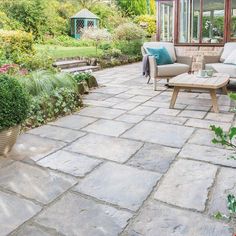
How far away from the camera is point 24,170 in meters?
2.46

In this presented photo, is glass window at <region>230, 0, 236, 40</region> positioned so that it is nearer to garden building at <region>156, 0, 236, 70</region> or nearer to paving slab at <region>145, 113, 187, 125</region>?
garden building at <region>156, 0, 236, 70</region>

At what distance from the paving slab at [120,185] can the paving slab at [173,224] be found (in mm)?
132

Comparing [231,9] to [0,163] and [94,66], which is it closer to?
[94,66]

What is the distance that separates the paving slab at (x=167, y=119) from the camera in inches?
148

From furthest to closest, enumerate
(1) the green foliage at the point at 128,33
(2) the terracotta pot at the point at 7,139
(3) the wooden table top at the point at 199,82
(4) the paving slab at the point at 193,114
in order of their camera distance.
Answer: (1) the green foliage at the point at 128,33
(3) the wooden table top at the point at 199,82
(4) the paving slab at the point at 193,114
(2) the terracotta pot at the point at 7,139

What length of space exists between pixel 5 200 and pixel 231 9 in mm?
7047

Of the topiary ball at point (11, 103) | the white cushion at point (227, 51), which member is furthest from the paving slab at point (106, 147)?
the white cushion at point (227, 51)

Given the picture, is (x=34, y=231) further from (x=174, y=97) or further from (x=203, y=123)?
(x=174, y=97)

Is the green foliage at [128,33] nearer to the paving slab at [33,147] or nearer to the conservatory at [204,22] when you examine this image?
the conservatory at [204,22]

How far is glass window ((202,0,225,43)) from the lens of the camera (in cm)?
750

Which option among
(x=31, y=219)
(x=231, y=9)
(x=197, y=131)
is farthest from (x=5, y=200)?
(x=231, y=9)

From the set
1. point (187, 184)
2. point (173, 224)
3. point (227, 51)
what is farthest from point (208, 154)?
point (227, 51)

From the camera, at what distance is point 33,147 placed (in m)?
2.96

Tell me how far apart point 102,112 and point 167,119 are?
946mm
